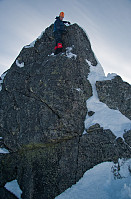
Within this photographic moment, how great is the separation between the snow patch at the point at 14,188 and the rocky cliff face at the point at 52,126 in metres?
0.24

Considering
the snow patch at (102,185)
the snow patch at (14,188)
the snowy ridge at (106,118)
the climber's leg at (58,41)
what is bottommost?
the snow patch at (14,188)

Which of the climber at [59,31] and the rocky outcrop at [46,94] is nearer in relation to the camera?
the rocky outcrop at [46,94]

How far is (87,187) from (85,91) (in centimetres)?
495

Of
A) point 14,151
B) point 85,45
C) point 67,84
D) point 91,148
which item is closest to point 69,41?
point 85,45

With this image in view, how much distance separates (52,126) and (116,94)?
442cm

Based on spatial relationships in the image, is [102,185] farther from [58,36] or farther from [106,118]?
[58,36]

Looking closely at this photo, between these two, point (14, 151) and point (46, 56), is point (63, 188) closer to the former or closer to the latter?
point (14, 151)

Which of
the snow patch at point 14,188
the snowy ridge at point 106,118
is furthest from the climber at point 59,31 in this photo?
the snow patch at point 14,188

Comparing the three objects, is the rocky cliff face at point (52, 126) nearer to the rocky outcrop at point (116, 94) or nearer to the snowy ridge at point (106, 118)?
the rocky outcrop at point (116, 94)

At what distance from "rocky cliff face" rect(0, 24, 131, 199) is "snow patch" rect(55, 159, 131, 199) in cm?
28

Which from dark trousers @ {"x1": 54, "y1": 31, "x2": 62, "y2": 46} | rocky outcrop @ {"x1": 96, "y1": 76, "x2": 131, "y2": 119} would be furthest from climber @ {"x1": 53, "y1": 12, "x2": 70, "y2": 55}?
rocky outcrop @ {"x1": 96, "y1": 76, "x2": 131, "y2": 119}

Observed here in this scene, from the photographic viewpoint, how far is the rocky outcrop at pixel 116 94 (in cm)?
850

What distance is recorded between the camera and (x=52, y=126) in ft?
24.0

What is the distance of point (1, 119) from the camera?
33.4 ft
